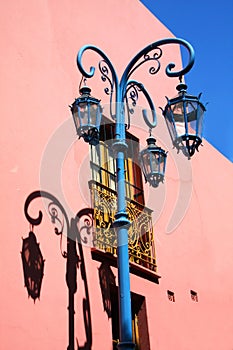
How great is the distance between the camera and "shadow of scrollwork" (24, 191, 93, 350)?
23.0 ft

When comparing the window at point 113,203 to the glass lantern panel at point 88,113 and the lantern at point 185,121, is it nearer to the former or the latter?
the glass lantern panel at point 88,113

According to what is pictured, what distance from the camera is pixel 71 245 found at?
24.6 feet

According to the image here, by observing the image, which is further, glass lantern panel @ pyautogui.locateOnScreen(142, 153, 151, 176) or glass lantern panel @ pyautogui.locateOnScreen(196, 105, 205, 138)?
glass lantern panel @ pyautogui.locateOnScreen(142, 153, 151, 176)

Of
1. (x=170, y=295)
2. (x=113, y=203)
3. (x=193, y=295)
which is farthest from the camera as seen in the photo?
(x=193, y=295)

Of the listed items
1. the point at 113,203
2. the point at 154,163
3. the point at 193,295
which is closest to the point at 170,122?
the point at 154,163

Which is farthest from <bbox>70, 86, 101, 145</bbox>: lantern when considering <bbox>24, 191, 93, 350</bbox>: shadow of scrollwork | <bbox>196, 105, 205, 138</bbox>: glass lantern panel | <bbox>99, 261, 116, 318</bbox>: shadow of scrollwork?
<bbox>99, 261, 116, 318</bbox>: shadow of scrollwork

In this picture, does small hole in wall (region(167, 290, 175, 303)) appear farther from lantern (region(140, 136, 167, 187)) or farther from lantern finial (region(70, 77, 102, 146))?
lantern finial (region(70, 77, 102, 146))

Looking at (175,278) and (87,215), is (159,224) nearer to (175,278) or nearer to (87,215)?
(175,278)

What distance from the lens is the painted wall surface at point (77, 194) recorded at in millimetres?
6762

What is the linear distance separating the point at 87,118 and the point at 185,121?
1.05m

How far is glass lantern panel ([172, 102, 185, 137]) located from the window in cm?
236

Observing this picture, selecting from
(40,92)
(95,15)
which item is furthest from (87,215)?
(95,15)

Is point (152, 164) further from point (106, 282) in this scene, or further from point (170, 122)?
point (106, 282)

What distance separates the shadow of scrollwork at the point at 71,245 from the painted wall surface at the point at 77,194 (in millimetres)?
59
